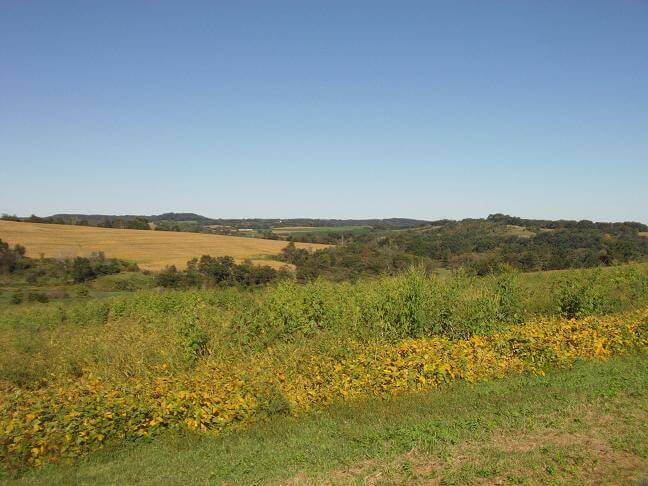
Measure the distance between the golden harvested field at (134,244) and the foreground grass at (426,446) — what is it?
95.0 ft

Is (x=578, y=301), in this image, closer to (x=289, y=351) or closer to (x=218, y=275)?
(x=289, y=351)

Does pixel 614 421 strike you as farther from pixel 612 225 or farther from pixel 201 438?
pixel 612 225

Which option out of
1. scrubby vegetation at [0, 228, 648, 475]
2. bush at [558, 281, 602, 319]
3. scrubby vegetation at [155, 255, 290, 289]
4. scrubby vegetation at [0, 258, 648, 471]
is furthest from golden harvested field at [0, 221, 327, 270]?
bush at [558, 281, 602, 319]

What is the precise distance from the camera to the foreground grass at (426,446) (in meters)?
5.49

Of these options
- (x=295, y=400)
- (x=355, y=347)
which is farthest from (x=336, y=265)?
(x=295, y=400)

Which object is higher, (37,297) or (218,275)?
(218,275)

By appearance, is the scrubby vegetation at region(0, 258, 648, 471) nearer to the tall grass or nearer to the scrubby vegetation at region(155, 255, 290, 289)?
the tall grass

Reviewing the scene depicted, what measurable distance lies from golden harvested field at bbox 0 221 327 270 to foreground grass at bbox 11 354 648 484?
95.0 ft

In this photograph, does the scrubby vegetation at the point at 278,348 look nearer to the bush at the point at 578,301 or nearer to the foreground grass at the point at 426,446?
the bush at the point at 578,301

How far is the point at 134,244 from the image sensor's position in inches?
1820

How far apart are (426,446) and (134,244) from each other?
44.9 m

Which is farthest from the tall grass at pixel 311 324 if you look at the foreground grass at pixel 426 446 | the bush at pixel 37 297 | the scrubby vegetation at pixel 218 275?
the scrubby vegetation at pixel 218 275

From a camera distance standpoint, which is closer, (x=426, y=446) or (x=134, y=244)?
(x=426, y=446)

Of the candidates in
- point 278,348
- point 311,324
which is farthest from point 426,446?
point 311,324
